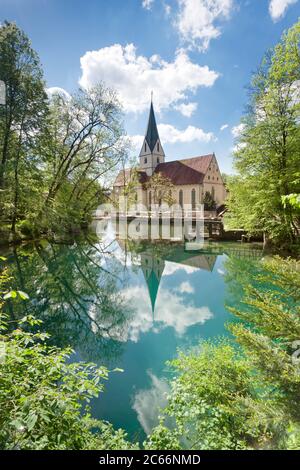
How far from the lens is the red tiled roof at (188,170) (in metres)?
39.9

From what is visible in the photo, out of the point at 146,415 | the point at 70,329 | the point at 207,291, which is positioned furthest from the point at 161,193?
the point at 146,415

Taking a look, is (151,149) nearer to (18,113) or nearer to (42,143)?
(42,143)

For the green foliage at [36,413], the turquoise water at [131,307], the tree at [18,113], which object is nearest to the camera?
the green foliage at [36,413]

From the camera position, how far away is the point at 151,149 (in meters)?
48.6

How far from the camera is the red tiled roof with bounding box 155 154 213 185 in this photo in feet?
131

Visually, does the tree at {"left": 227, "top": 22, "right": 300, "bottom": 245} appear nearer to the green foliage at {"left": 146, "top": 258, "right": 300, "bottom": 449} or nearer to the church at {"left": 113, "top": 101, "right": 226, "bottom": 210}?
the green foliage at {"left": 146, "top": 258, "right": 300, "bottom": 449}

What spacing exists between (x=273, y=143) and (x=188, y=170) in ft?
100

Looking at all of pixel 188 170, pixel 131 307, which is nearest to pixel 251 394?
pixel 131 307

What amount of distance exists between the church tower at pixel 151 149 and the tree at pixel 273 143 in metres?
37.1

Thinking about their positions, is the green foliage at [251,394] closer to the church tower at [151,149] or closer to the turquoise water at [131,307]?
the turquoise water at [131,307]

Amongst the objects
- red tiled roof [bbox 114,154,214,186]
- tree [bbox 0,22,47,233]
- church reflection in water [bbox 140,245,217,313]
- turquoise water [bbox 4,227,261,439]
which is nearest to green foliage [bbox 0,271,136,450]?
turquoise water [bbox 4,227,261,439]

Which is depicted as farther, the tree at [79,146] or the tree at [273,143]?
the tree at [79,146]

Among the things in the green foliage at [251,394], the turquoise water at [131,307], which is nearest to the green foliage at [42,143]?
the turquoise water at [131,307]
